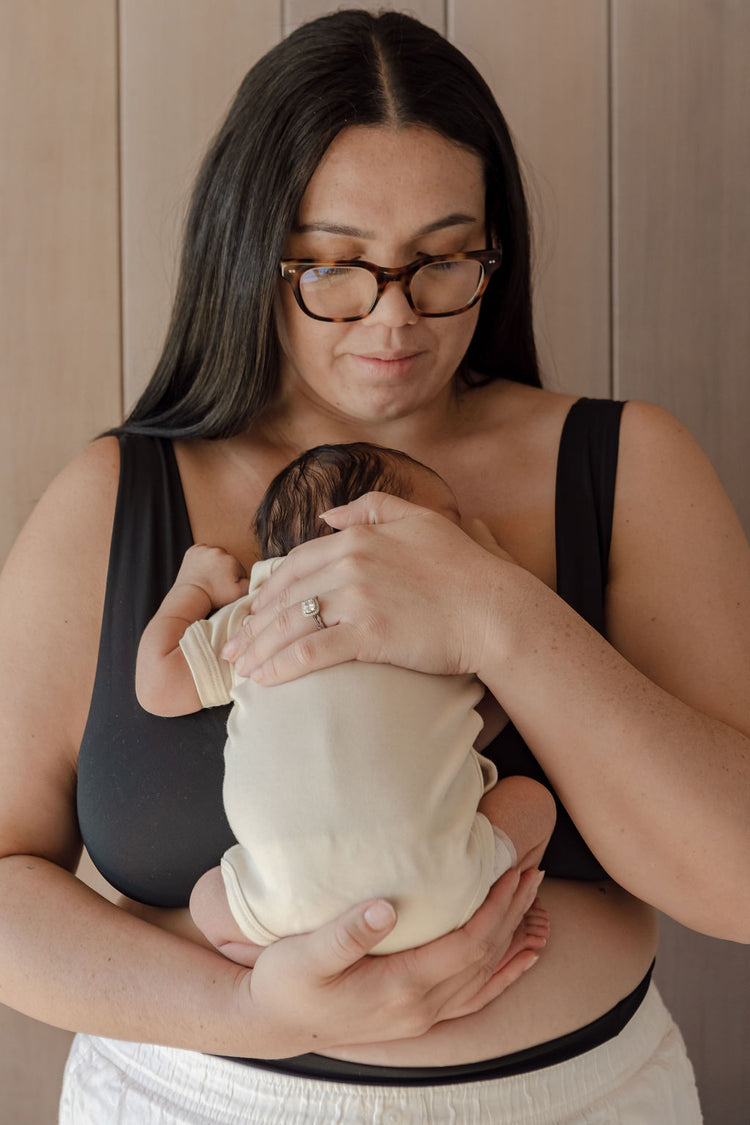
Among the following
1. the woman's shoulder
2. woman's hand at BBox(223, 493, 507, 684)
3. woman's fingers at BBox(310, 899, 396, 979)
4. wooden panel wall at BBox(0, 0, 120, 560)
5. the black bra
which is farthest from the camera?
wooden panel wall at BBox(0, 0, 120, 560)

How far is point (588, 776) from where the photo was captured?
1.20 m

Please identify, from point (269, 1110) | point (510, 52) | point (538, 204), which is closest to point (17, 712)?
point (269, 1110)

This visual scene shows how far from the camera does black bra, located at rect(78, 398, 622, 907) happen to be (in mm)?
1252

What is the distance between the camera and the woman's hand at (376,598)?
1.13m

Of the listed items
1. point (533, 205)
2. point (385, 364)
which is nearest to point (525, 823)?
point (385, 364)

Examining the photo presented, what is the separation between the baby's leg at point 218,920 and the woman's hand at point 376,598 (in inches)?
8.6

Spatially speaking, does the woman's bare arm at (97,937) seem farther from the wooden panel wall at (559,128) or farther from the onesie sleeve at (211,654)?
the wooden panel wall at (559,128)

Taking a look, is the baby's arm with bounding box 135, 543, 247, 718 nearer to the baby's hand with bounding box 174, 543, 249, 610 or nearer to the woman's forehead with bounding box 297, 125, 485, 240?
the baby's hand with bounding box 174, 543, 249, 610

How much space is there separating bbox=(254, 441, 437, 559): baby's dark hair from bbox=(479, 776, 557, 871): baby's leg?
0.34 metres

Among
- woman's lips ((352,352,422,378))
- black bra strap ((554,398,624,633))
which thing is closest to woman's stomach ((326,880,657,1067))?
black bra strap ((554,398,624,633))

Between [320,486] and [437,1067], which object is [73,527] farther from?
[437,1067]

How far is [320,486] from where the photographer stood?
122cm

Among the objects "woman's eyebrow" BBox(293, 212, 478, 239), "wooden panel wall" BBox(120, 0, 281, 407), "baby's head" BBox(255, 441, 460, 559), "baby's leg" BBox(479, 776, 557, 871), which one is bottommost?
"baby's leg" BBox(479, 776, 557, 871)

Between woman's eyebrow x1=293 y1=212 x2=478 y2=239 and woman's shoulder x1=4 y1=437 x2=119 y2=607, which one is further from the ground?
woman's eyebrow x1=293 y1=212 x2=478 y2=239
